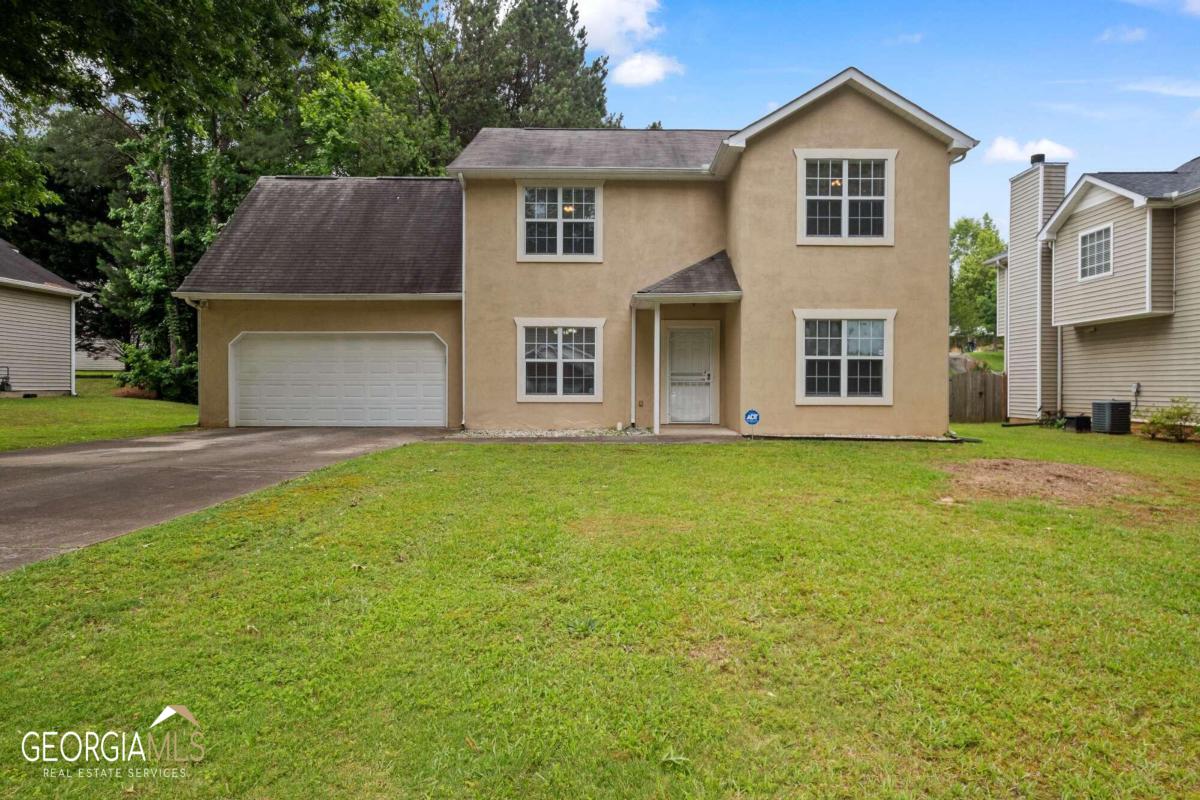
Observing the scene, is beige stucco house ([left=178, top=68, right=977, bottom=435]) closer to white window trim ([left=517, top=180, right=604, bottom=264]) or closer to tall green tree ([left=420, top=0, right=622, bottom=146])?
white window trim ([left=517, top=180, right=604, bottom=264])

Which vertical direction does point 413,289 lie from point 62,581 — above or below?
above

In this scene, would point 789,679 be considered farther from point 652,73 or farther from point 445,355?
point 652,73

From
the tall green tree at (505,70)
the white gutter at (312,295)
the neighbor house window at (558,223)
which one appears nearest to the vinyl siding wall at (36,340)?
the white gutter at (312,295)

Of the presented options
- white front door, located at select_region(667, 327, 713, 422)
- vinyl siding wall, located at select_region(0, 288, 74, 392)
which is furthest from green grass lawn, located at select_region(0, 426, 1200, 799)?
vinyl siding wall, located at select_region(0, 288, 74, 392)

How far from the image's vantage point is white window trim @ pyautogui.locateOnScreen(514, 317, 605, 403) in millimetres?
13031

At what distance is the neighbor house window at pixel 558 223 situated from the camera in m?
13.1

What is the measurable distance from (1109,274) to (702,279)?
11942 mm

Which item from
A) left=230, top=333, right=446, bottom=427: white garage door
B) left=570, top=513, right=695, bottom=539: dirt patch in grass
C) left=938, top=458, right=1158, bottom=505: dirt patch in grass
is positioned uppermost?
left=230, top=333, right=446, bottom=427: white garage door

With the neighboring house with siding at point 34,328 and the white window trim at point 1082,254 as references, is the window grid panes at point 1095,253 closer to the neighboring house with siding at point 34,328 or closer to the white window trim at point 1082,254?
the white window trim at point 1082,254

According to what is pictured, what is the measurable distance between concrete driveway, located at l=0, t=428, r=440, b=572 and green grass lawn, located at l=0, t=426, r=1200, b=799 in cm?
72

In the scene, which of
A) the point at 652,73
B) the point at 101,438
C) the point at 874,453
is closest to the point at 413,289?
the point at 101,438

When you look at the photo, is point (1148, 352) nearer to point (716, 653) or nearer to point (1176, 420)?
point (1176, 420)

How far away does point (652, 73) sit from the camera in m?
28.8

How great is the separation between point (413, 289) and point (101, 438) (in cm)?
702
